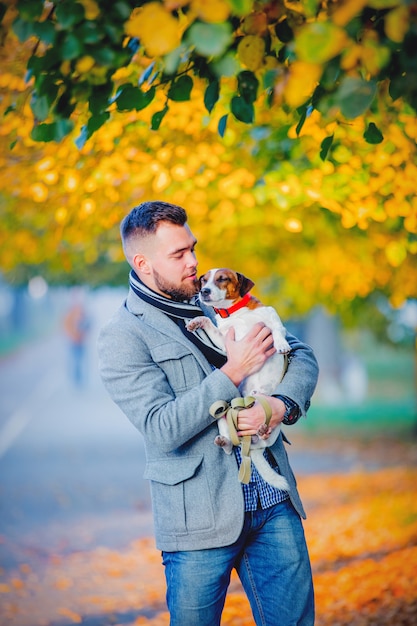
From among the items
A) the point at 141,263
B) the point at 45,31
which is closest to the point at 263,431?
the point at 141,263

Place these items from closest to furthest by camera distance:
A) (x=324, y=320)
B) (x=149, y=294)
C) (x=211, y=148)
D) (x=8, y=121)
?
(x=149, y=294) < (x=8, y=121) < (x=211, y=148) < (x=324, y=320)

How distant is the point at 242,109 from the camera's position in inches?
120

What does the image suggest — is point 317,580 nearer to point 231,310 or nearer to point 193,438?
point 231,310

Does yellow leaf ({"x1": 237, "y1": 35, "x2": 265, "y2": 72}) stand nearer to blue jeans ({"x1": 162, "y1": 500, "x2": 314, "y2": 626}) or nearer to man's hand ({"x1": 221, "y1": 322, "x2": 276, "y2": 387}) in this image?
man's hand ({"x1": 221, "y1": 322, "x2": 276, "y2": 387})

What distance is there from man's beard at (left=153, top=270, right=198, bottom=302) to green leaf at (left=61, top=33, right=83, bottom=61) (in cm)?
94

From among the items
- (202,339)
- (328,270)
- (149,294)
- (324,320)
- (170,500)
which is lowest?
(324,320)

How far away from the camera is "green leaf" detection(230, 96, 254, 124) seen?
3.05 metres

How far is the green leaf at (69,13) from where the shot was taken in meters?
2.47

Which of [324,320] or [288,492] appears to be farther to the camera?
[324,320]

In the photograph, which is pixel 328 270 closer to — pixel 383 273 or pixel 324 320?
pixel 383 273

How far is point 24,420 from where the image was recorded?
1576 centimetres

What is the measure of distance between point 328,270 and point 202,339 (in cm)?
581

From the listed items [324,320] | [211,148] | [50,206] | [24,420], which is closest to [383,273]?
[211,148]

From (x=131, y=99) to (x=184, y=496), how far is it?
1.62 m
